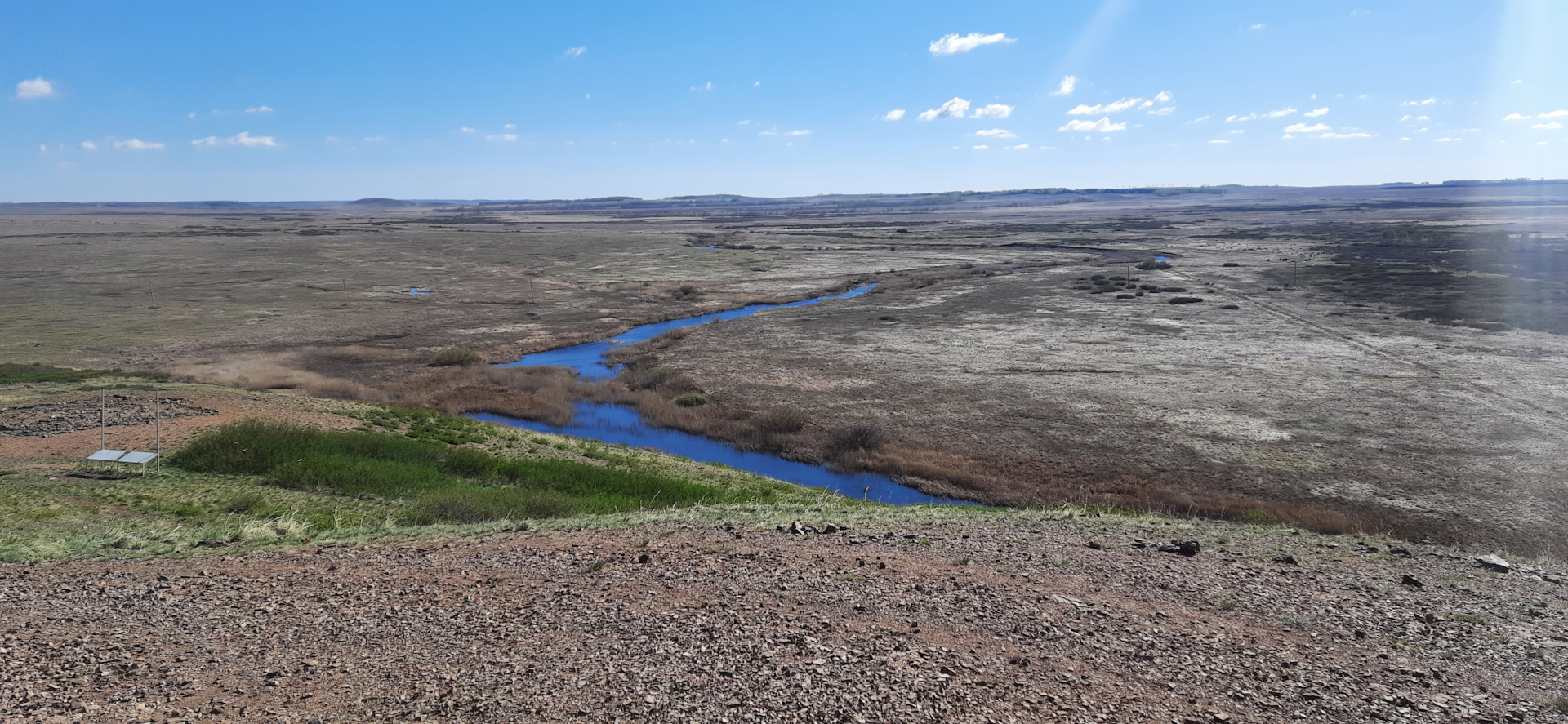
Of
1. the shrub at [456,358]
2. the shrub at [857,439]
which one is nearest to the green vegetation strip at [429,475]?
the shrub at [857,439]

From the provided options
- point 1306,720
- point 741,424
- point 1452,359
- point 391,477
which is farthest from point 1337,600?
point 1452,359

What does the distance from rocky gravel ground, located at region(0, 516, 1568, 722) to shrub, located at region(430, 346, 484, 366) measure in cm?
3326

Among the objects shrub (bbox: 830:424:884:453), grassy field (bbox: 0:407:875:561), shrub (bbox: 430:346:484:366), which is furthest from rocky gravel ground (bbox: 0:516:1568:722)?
shrub (bbox: 430:346:484:366)

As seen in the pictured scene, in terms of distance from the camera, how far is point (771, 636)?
10.8 metres

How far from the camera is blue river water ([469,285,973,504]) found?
27438 millimetres

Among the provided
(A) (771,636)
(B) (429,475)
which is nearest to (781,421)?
(B) (429,475)

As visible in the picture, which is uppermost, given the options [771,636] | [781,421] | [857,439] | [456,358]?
[771,636]

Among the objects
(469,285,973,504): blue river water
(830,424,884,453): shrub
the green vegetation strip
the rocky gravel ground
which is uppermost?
the rocky gravel ground

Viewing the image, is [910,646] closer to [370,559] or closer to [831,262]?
[370,559]

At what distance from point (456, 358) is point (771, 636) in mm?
39496

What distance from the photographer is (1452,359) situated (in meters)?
41.4

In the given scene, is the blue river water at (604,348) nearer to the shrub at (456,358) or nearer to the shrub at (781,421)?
the shrub at (456,358)

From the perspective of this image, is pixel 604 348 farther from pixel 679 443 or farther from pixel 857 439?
pixel 857 439

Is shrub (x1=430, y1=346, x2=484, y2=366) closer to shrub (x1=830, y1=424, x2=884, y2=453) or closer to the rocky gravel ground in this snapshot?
shrub (x1=830, y1=424, x2=884, y2=453)
